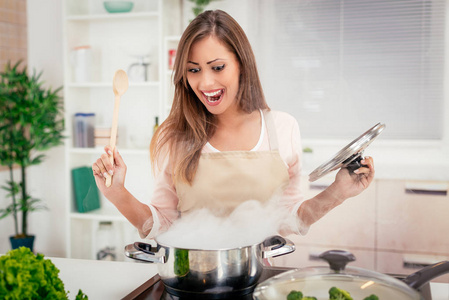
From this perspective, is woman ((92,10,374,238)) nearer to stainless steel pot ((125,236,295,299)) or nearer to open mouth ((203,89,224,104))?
open mouth ((203,89,224,104))

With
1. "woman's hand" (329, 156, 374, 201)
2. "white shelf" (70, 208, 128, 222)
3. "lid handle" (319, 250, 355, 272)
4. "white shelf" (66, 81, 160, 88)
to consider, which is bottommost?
"white shelf" (70, 208, 128, 222)

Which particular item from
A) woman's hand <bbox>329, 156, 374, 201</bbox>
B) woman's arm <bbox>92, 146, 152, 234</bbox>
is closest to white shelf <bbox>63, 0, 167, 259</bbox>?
woman's arm <bbox>92, 146, 152, 234</bbox>

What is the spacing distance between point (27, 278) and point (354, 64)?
9.07 feet

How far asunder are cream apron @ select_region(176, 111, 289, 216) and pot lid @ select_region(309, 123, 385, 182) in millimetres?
528

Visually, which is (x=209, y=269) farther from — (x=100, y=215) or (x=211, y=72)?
(x=100, y=215)

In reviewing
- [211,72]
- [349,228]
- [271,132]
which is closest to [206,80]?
[211,72]

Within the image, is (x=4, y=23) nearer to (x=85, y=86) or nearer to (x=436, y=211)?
(x=85, y=86)

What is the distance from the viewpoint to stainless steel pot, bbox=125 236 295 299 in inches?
35.8

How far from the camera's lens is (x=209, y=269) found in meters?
0.91

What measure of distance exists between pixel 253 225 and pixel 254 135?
626 millimetres

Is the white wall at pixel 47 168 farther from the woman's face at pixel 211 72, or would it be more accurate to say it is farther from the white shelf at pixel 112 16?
the woman's face at pixel 211 72

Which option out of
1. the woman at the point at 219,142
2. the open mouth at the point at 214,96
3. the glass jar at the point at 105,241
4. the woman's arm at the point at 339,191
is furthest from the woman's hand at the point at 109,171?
the glass jar at the point at 105,241

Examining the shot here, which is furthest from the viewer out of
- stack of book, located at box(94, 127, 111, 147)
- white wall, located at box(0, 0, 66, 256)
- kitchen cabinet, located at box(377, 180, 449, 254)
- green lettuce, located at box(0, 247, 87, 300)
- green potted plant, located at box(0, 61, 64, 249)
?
white wall, located at box(0, 0, 66, 256)

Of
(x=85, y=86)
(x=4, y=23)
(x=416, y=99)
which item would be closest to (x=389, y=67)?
(x=416, y=99)
